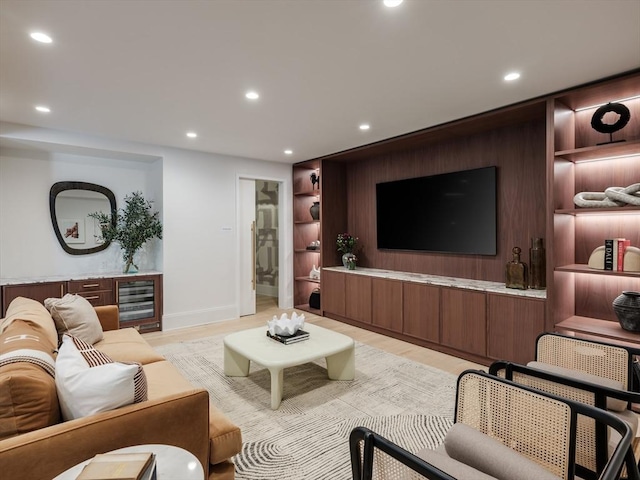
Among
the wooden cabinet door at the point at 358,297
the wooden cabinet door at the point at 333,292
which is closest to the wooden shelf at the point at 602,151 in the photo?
the wooden cabinet door at the point at 358,297

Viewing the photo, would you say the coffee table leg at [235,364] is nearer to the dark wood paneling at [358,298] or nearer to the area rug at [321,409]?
the area rug at [321,409]

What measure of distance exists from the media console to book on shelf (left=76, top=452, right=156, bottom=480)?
322 cm

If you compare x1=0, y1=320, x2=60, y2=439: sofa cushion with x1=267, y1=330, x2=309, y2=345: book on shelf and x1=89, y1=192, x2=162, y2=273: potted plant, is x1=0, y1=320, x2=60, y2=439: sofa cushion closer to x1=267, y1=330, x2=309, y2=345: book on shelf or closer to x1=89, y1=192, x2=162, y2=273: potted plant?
x1=267, y1=330, x2=309, y2=345: book on shelf

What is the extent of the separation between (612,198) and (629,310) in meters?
0.88

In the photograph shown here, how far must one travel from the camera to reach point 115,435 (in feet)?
4.30

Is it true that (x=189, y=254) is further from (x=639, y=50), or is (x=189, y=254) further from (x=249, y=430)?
(x=639, y=50)

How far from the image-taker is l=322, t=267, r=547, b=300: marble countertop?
331cm

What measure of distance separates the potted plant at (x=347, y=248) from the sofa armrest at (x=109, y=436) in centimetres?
393

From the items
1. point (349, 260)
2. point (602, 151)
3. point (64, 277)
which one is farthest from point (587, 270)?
point (64, 277)

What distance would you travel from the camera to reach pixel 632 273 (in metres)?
2.63

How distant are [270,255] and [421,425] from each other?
18.5 feet

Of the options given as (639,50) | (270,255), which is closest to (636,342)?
(639,50)

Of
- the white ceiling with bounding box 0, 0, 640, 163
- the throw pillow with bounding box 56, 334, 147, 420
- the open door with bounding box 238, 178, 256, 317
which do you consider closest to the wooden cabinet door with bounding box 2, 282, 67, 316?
the white ceiling with bounding box 0, 0, 640, 163

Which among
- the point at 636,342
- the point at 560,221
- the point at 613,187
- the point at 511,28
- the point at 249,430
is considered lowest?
the point at 249,430
